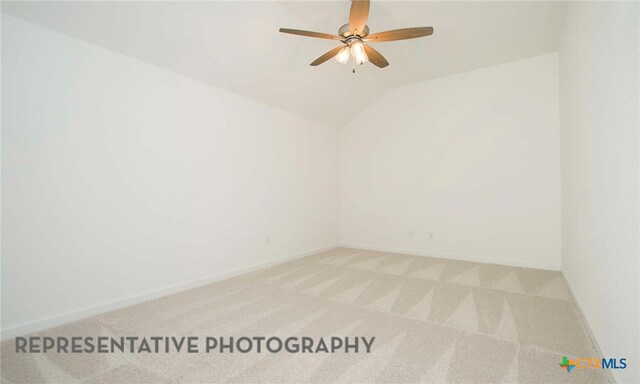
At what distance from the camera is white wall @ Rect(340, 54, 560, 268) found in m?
4.38

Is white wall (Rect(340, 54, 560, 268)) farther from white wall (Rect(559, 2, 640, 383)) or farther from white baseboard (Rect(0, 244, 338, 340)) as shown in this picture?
white baseboard (Rect(0, 244, 338, 340))

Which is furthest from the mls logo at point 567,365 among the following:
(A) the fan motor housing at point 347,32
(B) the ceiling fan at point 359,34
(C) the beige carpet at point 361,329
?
(A) the fan motor housing at point 347,32

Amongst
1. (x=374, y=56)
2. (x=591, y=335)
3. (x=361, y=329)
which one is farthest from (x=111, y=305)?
(x=591, y=335)

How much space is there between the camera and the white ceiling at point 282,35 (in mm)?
Answer: 2619

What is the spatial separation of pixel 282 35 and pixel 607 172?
10.9ft

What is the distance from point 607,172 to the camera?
186cm

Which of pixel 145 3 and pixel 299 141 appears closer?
pixel 145 3

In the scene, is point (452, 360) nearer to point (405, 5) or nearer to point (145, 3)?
point (405, 5)

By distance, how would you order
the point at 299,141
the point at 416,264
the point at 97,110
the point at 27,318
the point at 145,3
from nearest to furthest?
the point at 27,318 < the point at 145,3 < the point at 97,110 < the point at 416,264 < the point at 299,141

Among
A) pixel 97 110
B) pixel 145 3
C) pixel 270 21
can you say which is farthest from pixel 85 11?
pixel 270 21

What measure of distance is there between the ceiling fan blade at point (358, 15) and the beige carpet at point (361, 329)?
2.68 m

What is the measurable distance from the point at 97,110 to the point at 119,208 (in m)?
1.00

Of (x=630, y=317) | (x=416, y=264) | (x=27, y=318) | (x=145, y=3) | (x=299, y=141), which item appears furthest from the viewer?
(x=299, y=141)

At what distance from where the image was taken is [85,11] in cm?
244
